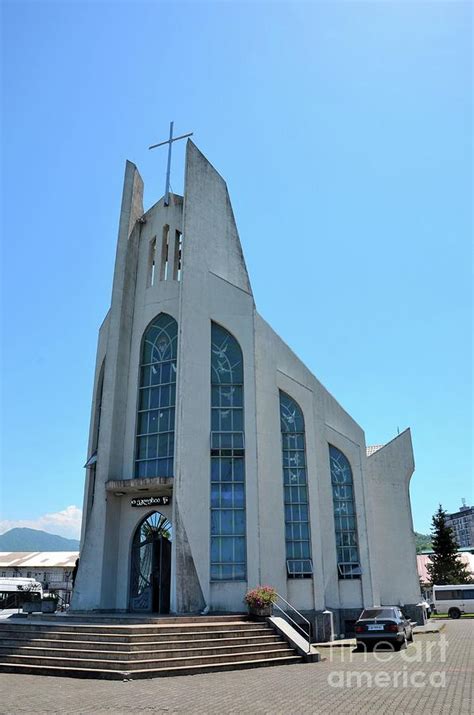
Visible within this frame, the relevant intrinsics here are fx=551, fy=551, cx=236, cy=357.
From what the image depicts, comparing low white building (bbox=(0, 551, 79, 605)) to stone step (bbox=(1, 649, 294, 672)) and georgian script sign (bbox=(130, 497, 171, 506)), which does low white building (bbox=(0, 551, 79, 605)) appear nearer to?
georgian script sign (bbox=(130, 497, 171, 506))

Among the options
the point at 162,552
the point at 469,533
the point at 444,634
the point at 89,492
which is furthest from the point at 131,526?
the point at 469,533

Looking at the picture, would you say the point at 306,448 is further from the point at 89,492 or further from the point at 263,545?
the point at 89,492

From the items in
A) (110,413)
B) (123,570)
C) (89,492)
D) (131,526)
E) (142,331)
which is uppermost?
(142,331)

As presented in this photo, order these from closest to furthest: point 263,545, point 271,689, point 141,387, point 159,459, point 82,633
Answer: point 271,689, point 82,633, point 263,545, point 159,459, point 141,387

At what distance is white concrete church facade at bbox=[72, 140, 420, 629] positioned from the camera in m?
19.0

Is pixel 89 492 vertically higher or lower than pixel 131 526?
higher

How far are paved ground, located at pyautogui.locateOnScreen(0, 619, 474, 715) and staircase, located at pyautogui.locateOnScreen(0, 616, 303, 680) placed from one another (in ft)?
1.44

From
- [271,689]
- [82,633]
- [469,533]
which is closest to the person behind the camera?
[271,689]

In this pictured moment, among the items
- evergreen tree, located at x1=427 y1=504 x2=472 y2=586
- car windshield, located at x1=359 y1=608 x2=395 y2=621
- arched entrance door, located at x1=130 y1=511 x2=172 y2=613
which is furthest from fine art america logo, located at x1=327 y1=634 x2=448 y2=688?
evergreen tree, located at x1=427 y1=504 x2=472 y2=586

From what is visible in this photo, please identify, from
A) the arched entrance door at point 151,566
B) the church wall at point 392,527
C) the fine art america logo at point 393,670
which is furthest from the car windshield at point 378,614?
the church wall at point 392,527

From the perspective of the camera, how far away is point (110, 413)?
21266 mm

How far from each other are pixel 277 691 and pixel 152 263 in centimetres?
1842

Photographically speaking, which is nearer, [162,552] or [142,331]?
[162,552]

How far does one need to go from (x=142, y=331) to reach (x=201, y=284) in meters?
3.42
